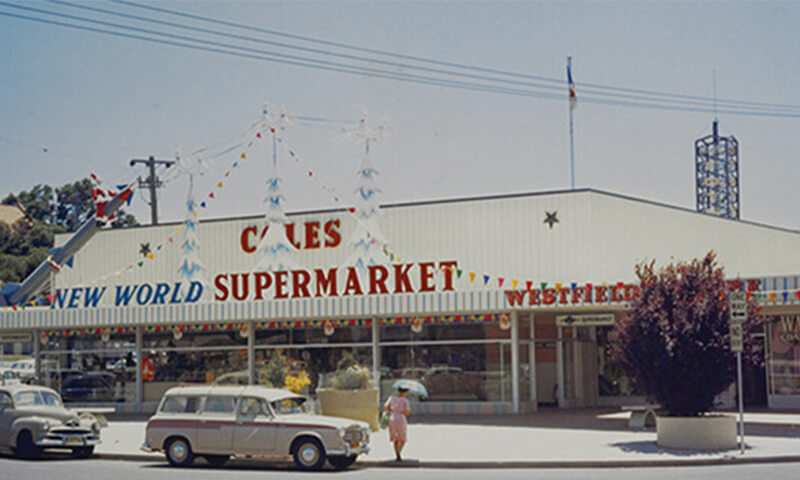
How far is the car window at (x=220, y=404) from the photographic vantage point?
760 inches

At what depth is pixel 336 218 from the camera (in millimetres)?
33031

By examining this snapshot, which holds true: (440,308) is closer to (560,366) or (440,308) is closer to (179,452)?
(560,366)

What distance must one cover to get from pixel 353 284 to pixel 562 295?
7018mm

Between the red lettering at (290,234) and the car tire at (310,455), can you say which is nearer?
the car tire at (310,455)

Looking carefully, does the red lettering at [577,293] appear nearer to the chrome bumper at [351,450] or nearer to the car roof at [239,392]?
the chrome bumper at [351,450]

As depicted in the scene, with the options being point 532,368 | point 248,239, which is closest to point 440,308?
point 532,368

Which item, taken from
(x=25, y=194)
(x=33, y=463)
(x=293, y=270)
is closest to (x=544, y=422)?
(x=293, y=270)

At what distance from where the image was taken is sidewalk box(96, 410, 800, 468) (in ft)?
61.3

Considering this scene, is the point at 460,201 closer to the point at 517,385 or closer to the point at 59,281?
the point at 517,385

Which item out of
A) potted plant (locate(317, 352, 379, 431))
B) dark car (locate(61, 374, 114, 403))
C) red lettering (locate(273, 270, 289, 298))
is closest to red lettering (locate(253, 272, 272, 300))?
red lettering (locate(273, 270, 289, 298))

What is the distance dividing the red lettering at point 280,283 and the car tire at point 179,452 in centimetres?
1223

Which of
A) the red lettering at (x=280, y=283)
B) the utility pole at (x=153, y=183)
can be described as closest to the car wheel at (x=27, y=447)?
the red lettering at (x=280, y=283)

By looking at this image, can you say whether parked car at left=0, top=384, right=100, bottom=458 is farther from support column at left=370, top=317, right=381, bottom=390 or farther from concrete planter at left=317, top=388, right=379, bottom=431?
support column at left=370, top=317, right=381, bottom=390

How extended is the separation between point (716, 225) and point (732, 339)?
43.1 ft
